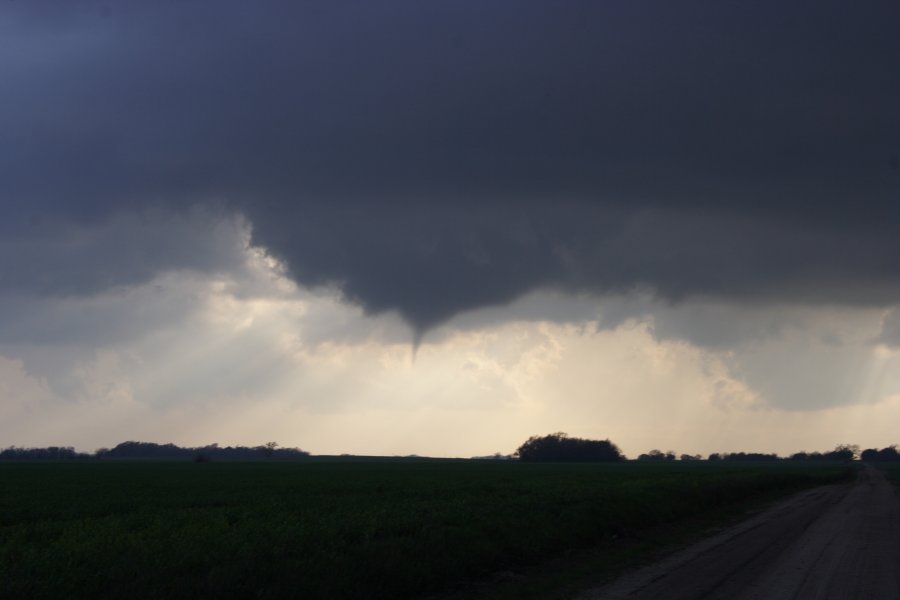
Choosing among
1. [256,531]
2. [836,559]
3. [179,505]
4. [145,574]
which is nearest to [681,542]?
[836,559]

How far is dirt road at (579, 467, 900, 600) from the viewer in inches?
632

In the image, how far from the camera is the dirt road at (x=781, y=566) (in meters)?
16.0

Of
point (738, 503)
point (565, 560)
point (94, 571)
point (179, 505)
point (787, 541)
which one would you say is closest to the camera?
point (94, 571)

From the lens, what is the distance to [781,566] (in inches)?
768

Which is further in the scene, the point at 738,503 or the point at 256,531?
the point at 738,503

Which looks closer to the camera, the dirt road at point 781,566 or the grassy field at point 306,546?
the grassy field at point 306,546

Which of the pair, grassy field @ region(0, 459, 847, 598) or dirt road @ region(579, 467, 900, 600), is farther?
dirt road @ region(579, 467, 900, 600)

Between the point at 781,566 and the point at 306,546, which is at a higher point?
the point at 306,546

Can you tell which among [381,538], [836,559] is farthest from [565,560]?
[836,559]

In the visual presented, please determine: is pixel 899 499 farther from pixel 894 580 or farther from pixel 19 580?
pixel 19 580

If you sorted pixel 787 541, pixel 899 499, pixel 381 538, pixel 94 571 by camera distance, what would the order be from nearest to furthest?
pixel 94 571, pixel 381 538, pixel 787 541, pixel 899 499

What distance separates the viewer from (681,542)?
25.7 m

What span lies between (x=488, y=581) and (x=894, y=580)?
8.61 m

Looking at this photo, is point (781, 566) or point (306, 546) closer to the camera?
point (306, 546)
